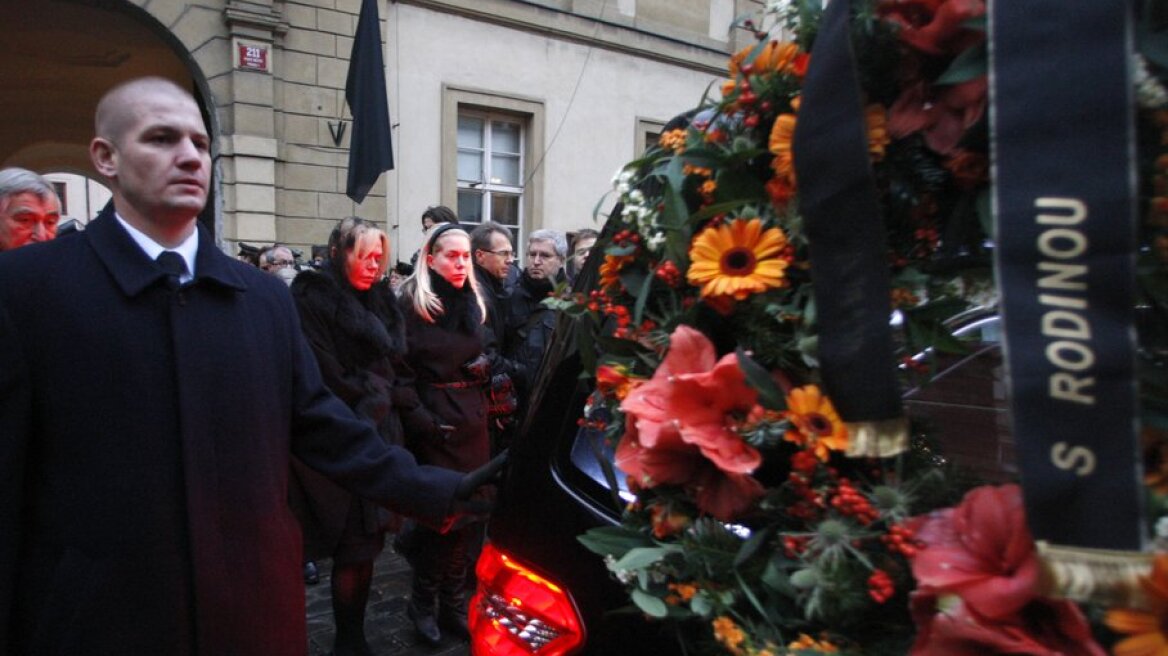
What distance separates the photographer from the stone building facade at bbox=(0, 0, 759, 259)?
913 cm

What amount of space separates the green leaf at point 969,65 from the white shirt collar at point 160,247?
158 centimetres

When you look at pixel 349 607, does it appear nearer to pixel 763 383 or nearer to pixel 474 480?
pixel 474 480

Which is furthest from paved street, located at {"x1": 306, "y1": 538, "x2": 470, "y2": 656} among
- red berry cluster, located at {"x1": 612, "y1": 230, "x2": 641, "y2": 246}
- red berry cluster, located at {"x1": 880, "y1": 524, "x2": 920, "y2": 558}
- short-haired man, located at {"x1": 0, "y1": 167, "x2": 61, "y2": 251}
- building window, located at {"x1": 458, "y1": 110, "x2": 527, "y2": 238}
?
building window, located at {"x1": 458, "y1": 110, "x2": 527, "y2": 238}

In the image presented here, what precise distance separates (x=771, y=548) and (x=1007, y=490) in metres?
0.35

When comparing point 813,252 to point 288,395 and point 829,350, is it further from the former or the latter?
point 288,395

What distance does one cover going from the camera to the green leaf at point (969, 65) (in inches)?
37.8

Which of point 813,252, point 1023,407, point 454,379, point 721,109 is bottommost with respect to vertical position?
point 454,379

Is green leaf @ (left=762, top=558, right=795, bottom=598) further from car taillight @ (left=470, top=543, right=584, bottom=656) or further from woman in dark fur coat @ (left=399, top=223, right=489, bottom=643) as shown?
woman in dark fur coat @ (left=399, top=223, right=489, bottom=643)

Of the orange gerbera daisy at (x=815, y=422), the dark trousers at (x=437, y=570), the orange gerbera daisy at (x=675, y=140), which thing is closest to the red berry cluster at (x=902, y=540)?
the orange gerbera daisy at (x=815, y=422)

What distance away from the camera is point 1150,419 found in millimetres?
915

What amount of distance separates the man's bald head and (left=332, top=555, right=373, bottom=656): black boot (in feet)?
7.51

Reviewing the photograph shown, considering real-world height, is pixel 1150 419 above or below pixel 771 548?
above

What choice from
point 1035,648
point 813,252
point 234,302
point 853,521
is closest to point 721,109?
point 813,252

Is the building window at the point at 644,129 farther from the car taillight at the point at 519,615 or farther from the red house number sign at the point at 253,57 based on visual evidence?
the car taillight at the point at 519,615
